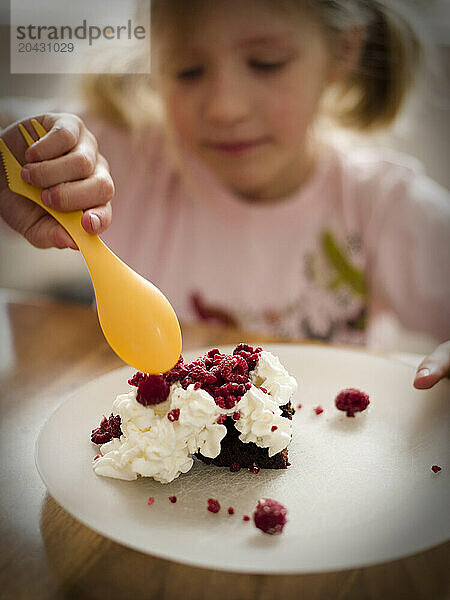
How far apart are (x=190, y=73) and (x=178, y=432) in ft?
2.91

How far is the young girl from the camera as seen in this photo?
126cm

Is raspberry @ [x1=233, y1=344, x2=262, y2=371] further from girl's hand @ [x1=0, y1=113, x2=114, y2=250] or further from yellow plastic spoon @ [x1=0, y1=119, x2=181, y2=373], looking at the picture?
girl's hand @ [x1=0, y1=113, x2=114, y2=250]

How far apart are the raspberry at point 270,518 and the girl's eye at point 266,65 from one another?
0.97m

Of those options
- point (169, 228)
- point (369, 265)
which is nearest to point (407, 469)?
point (369, 265)

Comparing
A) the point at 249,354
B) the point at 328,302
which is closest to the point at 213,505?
the point at 249,354

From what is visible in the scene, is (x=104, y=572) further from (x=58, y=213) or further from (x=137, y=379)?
(x=58, y=213)

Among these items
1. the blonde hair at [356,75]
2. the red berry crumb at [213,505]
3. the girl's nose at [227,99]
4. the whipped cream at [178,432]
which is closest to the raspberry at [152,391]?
the whipped cream at [178,432]

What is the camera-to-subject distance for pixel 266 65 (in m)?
1.24

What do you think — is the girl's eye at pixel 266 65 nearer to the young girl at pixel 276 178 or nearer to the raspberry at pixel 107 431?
the young girl at pixel 276 178

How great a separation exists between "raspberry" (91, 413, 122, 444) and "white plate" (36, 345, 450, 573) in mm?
10

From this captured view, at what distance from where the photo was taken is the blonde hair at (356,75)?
1311mm

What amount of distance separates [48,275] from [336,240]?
839 millimetres

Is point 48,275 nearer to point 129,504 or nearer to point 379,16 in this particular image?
point 379,16

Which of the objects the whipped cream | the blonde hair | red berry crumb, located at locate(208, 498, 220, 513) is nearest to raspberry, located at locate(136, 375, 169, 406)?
the whipped cream
